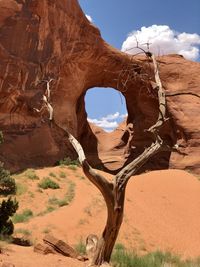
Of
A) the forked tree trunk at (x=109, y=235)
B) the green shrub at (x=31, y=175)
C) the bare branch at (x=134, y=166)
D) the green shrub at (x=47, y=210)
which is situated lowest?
the green shrub at (x=47, y=210)

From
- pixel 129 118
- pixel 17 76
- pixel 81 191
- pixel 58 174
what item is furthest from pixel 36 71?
pixel 129 118

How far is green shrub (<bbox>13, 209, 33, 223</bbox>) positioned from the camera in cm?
1276

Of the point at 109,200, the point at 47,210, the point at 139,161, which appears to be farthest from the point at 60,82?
the point at 109,200

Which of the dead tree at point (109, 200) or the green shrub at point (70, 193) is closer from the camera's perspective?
the dead tree at point (109, 200)

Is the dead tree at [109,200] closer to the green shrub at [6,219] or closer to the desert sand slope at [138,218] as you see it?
the desert sand slope at [138,218]

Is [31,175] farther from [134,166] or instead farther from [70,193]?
[134,166]

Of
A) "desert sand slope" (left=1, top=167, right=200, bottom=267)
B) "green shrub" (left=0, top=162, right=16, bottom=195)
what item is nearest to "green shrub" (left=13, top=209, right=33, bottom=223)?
"desert sand slope" (left=1, top=167, right=200, bottom=267)

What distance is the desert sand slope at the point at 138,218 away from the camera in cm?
1134

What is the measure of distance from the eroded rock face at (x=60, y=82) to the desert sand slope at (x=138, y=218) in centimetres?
402

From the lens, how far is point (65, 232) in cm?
1151

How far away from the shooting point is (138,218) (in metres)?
13.7

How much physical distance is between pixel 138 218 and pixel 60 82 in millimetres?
13581

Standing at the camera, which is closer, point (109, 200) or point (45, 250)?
point (109, 200)

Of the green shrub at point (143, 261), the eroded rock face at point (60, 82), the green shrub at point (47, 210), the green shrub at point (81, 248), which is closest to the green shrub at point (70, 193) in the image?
the green shrub at point (47, 210)
